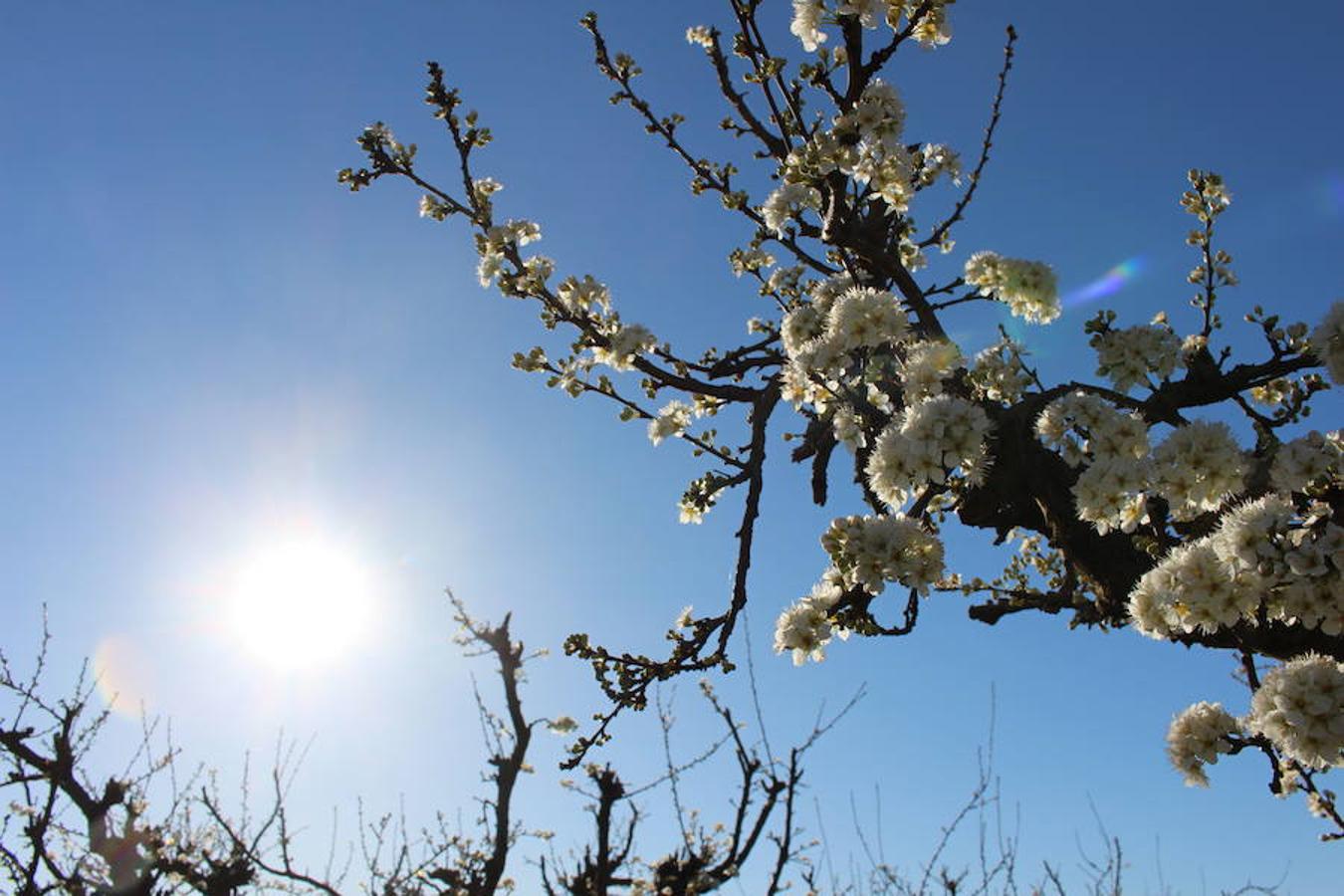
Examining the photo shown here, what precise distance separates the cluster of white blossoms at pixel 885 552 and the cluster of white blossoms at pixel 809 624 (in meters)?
0.45

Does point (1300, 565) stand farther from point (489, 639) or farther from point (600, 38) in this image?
point (489, 639)

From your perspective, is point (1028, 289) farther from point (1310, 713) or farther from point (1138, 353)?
point (1310, 713)

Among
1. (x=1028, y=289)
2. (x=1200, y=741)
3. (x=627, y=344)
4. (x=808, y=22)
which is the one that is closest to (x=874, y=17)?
(x=808, y=22)

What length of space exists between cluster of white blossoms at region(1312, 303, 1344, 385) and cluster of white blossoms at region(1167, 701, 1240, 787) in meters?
1.41

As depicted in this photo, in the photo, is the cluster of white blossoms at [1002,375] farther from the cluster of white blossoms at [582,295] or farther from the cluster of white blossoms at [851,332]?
the cluster of white blossoms at [582,295]

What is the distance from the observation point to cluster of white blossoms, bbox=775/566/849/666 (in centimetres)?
372

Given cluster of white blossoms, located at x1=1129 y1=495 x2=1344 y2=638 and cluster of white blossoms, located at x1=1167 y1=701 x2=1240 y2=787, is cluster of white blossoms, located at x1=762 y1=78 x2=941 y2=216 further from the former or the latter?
cluster of white blossoms, located at x1=1167 y1=701 x2=1240 y2=787

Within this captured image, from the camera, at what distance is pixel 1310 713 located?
2365 mm

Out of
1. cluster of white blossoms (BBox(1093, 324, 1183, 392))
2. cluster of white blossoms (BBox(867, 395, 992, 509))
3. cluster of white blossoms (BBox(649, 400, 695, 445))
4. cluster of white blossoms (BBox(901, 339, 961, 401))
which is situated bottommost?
cluster of white blossoms (BBox(867, 395, 992, 509))

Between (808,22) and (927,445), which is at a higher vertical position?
(808,22)

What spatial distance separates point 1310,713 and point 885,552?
4.58 ft

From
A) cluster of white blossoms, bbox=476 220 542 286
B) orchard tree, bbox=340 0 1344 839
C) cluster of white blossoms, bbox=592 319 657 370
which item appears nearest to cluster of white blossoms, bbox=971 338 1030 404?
orchard tree, bbox=340 0 1344 839

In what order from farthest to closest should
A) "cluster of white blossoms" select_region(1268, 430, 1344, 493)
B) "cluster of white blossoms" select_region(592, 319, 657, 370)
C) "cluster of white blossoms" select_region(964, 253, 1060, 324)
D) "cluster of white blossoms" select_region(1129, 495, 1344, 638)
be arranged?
"cluster of white blossoms" select_region(592, 319, 657, 370) → "cluster of white blossoms" select_region(964, 253, 1060, 324) → "cluster of white blossoms" select_region(1268, 430, 1344, 493) → "cluster of white blossoms" select_region(1129, 495, 1344, 638)

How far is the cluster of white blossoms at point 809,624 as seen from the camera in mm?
3723
